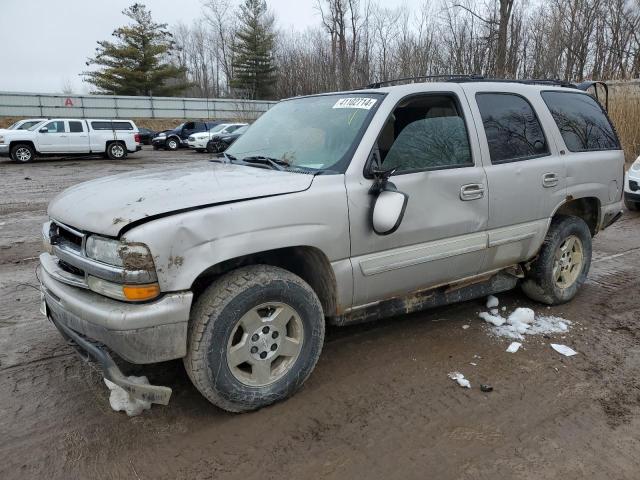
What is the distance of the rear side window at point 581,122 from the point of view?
4.46 metres

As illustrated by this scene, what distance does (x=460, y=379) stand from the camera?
338 centimetres

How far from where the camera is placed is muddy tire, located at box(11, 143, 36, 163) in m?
20.7

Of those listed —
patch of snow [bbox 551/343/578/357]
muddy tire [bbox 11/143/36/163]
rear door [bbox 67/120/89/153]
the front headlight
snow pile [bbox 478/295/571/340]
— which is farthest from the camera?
rear door [bbox 67/120/89/153]

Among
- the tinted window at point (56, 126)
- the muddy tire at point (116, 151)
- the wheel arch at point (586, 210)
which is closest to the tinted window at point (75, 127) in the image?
the tinted window at point (56, 126)

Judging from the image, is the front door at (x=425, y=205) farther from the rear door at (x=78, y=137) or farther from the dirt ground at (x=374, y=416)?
the rear door at (x=78, y=137)

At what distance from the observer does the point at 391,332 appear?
4.09 metres

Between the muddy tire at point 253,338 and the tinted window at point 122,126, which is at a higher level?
the tinted window at point 122,126

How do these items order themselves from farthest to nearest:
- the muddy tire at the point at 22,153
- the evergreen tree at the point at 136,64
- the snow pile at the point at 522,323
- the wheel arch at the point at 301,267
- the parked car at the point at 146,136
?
the evergreen tree at the point at 136,64
the parked car at the point at 146,136
the muddy tire at the point at 22,153
the snow pile at the point at 522,323
the wheel arch at the point at 301,267

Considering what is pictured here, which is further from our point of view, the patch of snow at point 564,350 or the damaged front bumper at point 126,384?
the patch of snow at point 564,350

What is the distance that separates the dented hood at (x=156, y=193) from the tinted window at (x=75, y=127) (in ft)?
69.1

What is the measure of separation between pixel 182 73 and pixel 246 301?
2233 inches

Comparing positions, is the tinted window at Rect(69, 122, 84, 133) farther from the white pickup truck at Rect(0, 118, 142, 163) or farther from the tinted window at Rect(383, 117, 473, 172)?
the tinted window at Rect(383, 117, 473, 172)

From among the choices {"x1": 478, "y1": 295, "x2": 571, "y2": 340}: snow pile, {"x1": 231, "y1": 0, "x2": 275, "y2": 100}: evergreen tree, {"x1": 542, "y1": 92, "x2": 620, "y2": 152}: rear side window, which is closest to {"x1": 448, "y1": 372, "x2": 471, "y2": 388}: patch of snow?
{"x1": 478, "y1": 295, "x2": 571, "y2": 340}: snow pile

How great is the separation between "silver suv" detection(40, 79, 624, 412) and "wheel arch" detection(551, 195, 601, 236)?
0.18 metres
